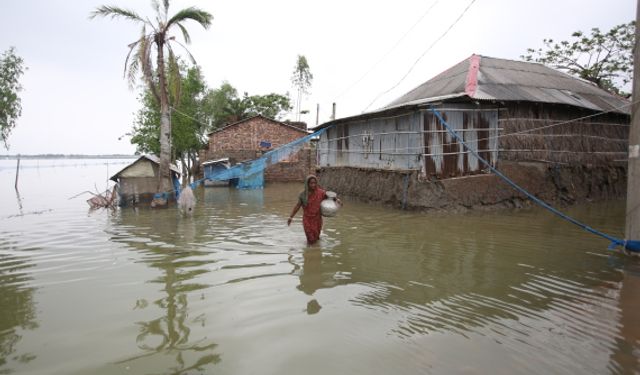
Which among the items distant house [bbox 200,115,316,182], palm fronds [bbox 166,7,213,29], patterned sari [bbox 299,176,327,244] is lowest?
patterned sari [bbox 299,176,327,244]

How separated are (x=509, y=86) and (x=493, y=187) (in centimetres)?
353

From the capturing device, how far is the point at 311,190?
23.3ft

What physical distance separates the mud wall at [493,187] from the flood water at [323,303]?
3.03m

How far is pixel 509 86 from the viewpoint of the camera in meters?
13.0

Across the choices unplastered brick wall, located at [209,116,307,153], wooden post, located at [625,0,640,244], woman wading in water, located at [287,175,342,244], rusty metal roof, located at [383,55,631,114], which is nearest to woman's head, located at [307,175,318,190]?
woman wading in water, located at [287,175,342,244]

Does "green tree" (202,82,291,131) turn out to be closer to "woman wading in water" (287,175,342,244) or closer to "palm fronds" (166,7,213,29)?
"palm fronds" (166,7,213,29)

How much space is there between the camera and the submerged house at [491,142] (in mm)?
11867

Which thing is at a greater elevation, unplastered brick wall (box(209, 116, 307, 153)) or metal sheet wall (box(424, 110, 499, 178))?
unplastered brick wall (box(209, 116, 307, 153))

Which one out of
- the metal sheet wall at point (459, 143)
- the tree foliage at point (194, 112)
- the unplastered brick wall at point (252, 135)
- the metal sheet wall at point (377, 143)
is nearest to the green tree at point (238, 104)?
the tree foliage at point (194, 112)

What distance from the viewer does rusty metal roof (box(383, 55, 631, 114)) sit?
40.4ft

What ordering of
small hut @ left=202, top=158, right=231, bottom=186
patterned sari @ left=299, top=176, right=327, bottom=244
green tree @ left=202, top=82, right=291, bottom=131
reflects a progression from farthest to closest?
green tree @ left=202, top=82, right=291, bottom=131 < small hut @ left=202, top=158, right=231, bottom=186 < patterned sari @ left=299, top=176, right=327, bottom=244

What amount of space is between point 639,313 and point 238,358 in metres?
4.15

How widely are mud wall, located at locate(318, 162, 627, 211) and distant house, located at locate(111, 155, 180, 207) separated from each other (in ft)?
24.9

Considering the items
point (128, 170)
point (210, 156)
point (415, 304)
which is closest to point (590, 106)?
point (415, 304)
